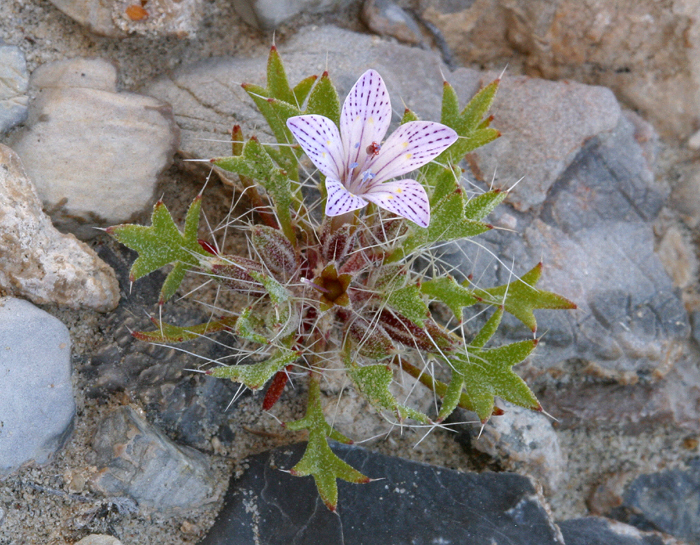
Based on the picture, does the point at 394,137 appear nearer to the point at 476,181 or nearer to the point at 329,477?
the point at 476,181

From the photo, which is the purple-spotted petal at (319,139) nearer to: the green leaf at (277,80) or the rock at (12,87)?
the green leaf at (277,80)

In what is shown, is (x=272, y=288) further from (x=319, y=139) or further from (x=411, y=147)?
(x=411, y=147)

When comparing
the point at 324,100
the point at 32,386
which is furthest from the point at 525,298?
the point at 32,386

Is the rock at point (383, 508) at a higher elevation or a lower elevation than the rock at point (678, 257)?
lower

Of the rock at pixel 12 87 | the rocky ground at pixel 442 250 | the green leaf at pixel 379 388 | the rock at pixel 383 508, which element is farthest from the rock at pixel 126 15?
the rock at pixel 383 508

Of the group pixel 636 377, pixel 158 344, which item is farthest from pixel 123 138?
pixel 636 377

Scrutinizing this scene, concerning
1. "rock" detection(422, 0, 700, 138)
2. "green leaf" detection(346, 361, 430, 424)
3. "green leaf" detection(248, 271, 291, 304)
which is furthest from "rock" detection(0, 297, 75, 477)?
"rock" detection(422, 0, 700, 138)
